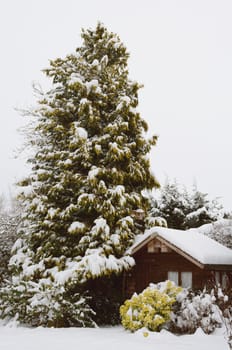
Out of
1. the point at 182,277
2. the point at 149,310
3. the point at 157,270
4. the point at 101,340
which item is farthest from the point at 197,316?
the point at 157,270

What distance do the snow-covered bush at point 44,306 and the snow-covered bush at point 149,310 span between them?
2243mm

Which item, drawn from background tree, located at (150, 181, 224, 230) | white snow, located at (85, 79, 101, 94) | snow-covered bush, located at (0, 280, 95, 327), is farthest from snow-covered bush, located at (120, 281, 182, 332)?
background tree, located at (150, 181, 224, 230)

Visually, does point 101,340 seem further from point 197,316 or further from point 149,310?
point 197,316

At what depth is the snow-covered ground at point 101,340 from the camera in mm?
12500

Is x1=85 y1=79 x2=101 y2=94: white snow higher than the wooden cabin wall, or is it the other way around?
x1=85 y1=79 x2=101 y2=94: white snow

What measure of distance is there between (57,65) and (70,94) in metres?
1.96

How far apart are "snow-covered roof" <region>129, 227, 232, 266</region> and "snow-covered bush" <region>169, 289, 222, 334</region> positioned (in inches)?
95.9

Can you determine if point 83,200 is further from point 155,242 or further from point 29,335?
point 29,335

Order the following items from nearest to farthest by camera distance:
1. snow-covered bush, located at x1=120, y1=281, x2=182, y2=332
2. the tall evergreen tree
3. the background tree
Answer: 1. snow-covered bush, located at x1=120, y1=281, x2=182, y2=332
2. the tall evergreen tree
3. the background tree

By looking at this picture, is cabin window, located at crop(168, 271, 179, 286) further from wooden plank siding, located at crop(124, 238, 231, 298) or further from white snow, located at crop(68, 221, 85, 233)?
white snow, located at crop(68, 221, 85, 233)

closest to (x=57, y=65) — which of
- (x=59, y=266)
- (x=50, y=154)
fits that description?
(x=50, y=154)

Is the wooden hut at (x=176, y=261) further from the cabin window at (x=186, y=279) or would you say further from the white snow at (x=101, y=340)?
the white snow at (x=101, y=340)

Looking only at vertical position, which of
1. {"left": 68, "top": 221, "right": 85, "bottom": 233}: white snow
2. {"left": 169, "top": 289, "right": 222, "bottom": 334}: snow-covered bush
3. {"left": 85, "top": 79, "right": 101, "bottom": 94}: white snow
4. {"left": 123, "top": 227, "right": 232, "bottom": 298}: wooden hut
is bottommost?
{"left": 169, "top": 289, "right": 222, "bottom": 334}: snow-covered bush

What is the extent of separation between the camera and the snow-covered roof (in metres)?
18.2
